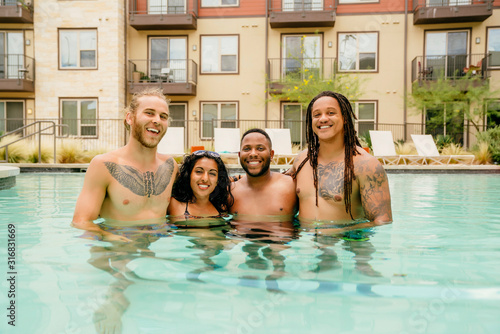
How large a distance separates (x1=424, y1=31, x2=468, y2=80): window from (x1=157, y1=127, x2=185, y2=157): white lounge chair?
11044mm

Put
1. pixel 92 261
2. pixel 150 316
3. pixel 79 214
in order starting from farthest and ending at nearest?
pixel 79 214, pixel 92 261, pixel 150 316

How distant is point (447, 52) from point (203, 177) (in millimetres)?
17889

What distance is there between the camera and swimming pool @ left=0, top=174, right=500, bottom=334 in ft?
6.40

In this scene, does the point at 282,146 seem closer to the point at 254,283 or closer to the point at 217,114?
the point at 217,114

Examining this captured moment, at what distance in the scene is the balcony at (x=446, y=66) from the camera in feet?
58.0

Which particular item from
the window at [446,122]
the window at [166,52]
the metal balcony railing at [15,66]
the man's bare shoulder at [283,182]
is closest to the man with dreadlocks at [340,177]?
the man's bare shoulder at [283,182]

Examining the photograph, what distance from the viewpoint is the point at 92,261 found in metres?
2.80

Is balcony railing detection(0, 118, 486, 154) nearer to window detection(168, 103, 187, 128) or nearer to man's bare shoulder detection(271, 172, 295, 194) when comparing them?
window detection(168, 103, 187, 128)

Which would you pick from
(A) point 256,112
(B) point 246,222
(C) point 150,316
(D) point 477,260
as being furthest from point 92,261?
(A) point 256,112

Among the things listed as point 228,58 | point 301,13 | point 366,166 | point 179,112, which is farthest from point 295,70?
point 366,166

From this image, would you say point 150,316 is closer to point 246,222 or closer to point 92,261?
point 92,261

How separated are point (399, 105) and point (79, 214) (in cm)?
1739

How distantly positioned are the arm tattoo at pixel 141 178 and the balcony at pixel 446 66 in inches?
639

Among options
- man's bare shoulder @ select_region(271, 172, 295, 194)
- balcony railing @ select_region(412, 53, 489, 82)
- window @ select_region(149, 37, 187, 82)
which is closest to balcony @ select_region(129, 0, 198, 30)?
window @ select_region(149, 37, 187, 82)
